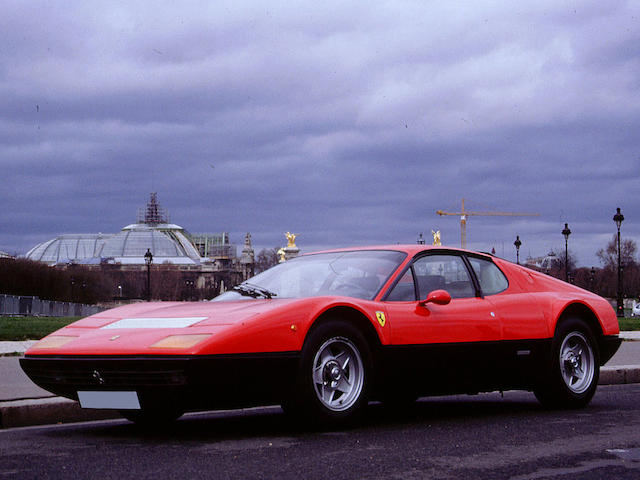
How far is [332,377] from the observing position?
6316 millimetres

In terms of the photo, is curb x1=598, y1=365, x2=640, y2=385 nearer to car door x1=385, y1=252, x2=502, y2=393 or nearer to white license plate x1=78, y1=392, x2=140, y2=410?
car door x1=385, y1=252, x2=502, y2=393

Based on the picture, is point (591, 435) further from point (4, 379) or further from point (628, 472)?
point (4, 379)

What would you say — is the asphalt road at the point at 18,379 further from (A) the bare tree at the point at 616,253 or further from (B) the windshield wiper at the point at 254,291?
(A) the bare tree at the point at 616,253

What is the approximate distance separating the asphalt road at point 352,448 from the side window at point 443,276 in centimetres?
95

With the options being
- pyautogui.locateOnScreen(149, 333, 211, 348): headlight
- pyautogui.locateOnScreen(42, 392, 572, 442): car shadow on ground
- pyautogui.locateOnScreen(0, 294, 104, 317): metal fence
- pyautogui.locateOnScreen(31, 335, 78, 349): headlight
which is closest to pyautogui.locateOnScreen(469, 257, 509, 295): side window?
pyautogui.locateOnScreen(42, 392, 572, 442): car shadow on ground

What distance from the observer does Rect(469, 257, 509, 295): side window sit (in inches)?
308

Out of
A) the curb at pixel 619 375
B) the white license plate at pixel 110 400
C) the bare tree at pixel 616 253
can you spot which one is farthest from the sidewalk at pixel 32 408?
the bare tree at pixel 616 253

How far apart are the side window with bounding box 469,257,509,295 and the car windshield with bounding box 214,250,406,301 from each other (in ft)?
2.68

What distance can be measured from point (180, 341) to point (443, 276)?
250 cm

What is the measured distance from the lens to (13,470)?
4898 mm

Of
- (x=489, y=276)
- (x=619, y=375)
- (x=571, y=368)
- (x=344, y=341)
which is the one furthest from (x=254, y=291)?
(x=619, y=375)

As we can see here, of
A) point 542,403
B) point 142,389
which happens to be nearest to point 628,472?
point 142,389

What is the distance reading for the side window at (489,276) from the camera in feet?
25.7

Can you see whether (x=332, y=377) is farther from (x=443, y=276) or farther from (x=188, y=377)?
(x=443, y=276)
